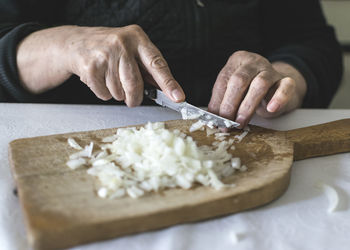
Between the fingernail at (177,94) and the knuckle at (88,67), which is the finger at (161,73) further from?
the knuckle at (88,67)

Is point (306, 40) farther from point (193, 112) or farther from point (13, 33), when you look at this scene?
point (13, 33)

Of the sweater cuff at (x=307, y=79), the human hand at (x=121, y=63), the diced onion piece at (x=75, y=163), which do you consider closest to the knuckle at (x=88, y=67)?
the human hand at (x=121, y=63)

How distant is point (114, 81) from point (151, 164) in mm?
323

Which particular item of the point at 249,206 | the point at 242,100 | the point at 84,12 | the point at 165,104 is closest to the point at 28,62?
the point at 84,12

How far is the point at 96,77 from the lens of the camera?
946 mm

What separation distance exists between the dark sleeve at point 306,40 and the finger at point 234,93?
21.1 inches

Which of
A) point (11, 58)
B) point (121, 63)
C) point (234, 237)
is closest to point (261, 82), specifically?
point (121, 63)

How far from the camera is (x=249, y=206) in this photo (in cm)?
70

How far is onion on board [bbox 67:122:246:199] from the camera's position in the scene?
680 mm

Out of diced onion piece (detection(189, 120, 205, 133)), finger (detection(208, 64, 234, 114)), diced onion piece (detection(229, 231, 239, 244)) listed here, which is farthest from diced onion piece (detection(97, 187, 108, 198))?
finger (detection(208, 64, 234, 114))

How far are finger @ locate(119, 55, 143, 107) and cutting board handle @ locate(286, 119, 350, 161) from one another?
0.42 m

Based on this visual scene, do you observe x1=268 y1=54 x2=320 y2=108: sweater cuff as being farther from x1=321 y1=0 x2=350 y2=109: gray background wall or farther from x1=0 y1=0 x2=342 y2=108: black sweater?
x1=321 y1=0 x2=350 y2=109: gray background wall

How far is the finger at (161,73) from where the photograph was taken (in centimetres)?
92

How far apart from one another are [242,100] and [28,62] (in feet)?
2.18
